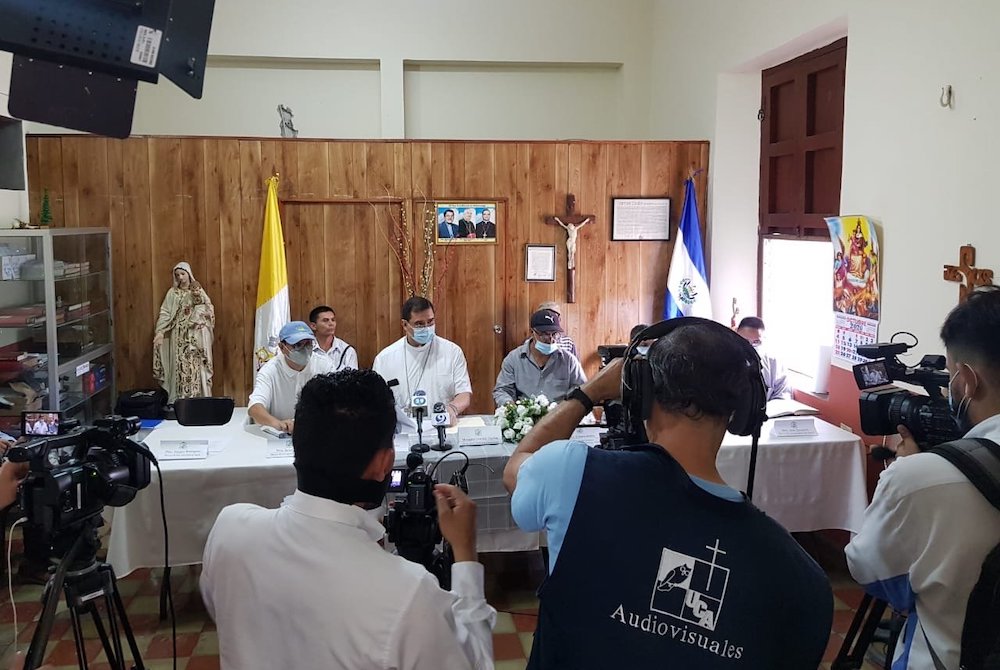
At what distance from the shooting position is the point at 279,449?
3865 mm

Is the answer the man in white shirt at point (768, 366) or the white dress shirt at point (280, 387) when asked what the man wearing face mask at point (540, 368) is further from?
the white dress shirt at point (280, 387)

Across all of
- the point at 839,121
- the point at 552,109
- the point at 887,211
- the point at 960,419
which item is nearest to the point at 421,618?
the point at 960,419

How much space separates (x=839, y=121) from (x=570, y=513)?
13.1 feet

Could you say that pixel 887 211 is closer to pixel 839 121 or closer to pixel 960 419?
pixel 839 121

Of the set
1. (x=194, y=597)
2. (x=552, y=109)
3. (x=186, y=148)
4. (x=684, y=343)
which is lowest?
(x=194, y=597)

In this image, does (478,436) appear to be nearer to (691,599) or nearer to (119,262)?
(691,599)

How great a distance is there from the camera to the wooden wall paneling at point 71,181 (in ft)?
18.2

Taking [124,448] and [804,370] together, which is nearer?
[124,448]

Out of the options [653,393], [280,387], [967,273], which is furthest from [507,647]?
[653,393]

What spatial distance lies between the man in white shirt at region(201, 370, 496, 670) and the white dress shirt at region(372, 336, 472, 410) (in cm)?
336

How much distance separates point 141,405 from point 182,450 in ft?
6.65

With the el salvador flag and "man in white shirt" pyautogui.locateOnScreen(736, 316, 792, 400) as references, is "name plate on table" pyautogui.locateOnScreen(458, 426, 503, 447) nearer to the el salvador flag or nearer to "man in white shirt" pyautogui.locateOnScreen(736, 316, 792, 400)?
"man in white shirt" pyautogui.locateOnScreen(736, 316, 792, 400)

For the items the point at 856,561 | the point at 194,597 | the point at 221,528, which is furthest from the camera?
the point at 194,597

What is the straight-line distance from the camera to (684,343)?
4.39 ft
